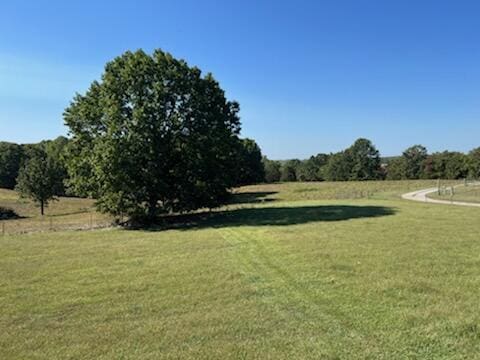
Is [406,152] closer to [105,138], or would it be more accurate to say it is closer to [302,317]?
[105,138]

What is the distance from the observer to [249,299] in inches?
331

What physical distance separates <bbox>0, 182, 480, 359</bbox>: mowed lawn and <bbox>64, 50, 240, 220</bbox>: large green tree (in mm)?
8317

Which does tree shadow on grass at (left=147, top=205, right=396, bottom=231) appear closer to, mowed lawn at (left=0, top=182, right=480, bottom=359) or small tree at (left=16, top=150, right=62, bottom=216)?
mowed lawn at (left=0, top=182, right=480, bottom=359)

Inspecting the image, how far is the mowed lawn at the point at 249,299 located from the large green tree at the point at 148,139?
832cm

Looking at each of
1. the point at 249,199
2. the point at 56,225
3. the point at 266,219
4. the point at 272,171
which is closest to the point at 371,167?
the point at 272,171

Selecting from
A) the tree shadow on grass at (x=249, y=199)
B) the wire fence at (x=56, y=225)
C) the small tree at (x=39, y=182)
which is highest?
the small tree at (x=39, y=182)

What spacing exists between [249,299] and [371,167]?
334 feet

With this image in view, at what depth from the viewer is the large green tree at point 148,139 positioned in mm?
24031

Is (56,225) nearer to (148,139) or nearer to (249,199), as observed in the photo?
(148,139)

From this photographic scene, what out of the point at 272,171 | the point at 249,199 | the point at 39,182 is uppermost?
the point at 272,171

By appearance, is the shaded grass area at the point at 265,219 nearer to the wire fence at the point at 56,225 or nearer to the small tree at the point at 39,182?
the wire fence at the point at 56,225

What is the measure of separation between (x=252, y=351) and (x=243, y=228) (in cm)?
1482

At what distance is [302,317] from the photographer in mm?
7188

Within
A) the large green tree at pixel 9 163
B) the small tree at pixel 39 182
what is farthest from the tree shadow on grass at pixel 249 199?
the large green tree at pixel 9 163
